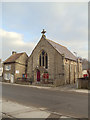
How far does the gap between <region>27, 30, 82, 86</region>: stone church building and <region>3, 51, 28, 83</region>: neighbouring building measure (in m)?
3.73

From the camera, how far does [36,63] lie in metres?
27.1

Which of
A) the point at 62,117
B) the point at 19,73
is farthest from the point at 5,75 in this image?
the point at 62,117

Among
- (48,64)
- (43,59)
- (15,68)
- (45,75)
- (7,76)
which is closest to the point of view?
(45,75)

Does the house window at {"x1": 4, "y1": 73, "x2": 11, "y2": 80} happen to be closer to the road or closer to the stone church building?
the stone church building

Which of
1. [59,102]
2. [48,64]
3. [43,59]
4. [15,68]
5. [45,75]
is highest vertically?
[43,59]

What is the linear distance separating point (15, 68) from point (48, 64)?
9373 millimetres

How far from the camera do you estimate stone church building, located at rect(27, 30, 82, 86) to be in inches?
928

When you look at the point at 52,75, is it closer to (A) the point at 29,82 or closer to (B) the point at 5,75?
(A) the point at 29,82

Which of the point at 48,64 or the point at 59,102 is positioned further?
the point at 48,64

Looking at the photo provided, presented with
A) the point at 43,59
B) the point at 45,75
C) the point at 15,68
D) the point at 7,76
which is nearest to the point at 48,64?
the point at 43,59

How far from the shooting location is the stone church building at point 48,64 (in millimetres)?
23578

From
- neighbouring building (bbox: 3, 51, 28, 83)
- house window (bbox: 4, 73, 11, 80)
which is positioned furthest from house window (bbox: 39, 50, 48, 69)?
house window (bbox: 4, 73, 11, 80)

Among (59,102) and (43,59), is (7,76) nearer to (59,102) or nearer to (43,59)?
(43,59)

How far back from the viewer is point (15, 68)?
29406 mm
